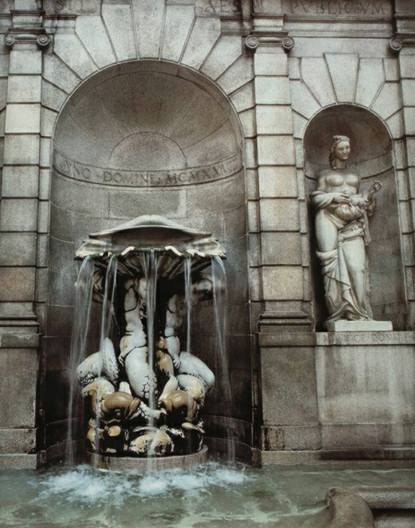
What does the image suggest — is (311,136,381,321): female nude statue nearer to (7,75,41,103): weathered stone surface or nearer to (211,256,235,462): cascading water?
(211,256,235,462): cascading water

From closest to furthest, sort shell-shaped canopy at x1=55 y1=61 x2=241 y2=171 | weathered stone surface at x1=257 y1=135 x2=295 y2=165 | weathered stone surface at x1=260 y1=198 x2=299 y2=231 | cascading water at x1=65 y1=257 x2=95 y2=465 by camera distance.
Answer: cascading water at x1=65 y1=257 x2=95 y2=465 → weathered stone surface at x1=260 y1=198 x2=299 y2=231 → weathered stone surface at x1=257 y1=135 x2=295 y2=165 → shell-shaped canopy at x1=55 y1=61 x2=241 y2=171

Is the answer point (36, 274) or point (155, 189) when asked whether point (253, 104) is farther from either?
point (36, 274)

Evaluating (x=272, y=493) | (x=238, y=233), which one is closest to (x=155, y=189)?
(x=238, y=233)

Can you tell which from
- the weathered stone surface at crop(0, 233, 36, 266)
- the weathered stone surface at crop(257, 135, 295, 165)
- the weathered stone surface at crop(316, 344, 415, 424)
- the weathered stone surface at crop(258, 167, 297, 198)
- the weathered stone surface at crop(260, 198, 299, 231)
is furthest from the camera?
the weathered stone surface at crop(257, 135, 295, 165)

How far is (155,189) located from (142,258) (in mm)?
3157

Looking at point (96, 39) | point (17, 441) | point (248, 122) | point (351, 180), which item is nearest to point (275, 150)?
point (248, 122)

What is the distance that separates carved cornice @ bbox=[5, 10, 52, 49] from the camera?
8.70 m

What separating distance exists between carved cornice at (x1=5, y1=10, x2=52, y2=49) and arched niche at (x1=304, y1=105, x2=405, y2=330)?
4.98 metres

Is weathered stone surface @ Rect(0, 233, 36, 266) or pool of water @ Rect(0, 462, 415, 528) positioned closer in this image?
pool of water @ Rect(0, 462, 415, 528)

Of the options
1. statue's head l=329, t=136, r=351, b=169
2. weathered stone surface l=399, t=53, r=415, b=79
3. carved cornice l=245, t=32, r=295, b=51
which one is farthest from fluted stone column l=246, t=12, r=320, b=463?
weathered stone surface l=399, t=53, r=415, b=79

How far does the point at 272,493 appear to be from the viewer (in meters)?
5.96

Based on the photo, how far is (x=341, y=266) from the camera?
8531 mm

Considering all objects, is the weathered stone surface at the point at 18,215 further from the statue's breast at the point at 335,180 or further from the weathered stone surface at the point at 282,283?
the statue's breast at the point at 335,180

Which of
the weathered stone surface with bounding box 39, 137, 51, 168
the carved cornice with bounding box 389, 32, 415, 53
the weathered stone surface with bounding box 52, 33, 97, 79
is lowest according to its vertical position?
the weathered stone surface with bounding box 39, 137, 51, 168
